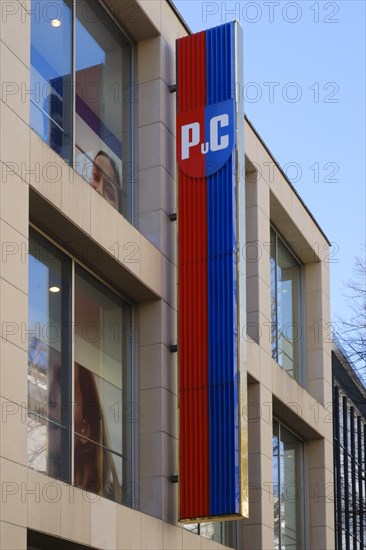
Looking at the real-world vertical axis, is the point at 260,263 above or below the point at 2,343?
above

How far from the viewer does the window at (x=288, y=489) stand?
29344 millimetres

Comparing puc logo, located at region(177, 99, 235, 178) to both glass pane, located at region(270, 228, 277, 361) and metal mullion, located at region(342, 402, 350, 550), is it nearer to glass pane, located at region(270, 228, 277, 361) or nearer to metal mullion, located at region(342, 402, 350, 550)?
glass pane, located at region(270, 228, 277, 361)

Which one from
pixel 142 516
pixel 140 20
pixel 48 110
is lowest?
pixel 142 516

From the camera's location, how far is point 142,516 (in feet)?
65.3

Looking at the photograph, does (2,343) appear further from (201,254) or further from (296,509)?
(296,509)

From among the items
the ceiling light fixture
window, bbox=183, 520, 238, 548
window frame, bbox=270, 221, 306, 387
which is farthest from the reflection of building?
the ceiling light fixture

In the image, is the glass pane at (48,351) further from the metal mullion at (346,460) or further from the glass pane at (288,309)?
the metal mullion at (346,460)

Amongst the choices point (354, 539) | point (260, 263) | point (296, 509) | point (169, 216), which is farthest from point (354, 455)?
point (169, 216)

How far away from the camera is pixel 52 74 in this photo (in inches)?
787

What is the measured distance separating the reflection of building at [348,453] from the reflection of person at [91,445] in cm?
1938

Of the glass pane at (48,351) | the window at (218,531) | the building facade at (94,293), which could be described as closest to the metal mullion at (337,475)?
the building facade at (94,293)

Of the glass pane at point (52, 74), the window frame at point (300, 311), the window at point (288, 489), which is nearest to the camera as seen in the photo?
the glass pane at point (52, 74)

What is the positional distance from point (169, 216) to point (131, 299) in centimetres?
172

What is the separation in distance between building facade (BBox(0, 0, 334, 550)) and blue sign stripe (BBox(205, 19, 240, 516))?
24.8 inches
